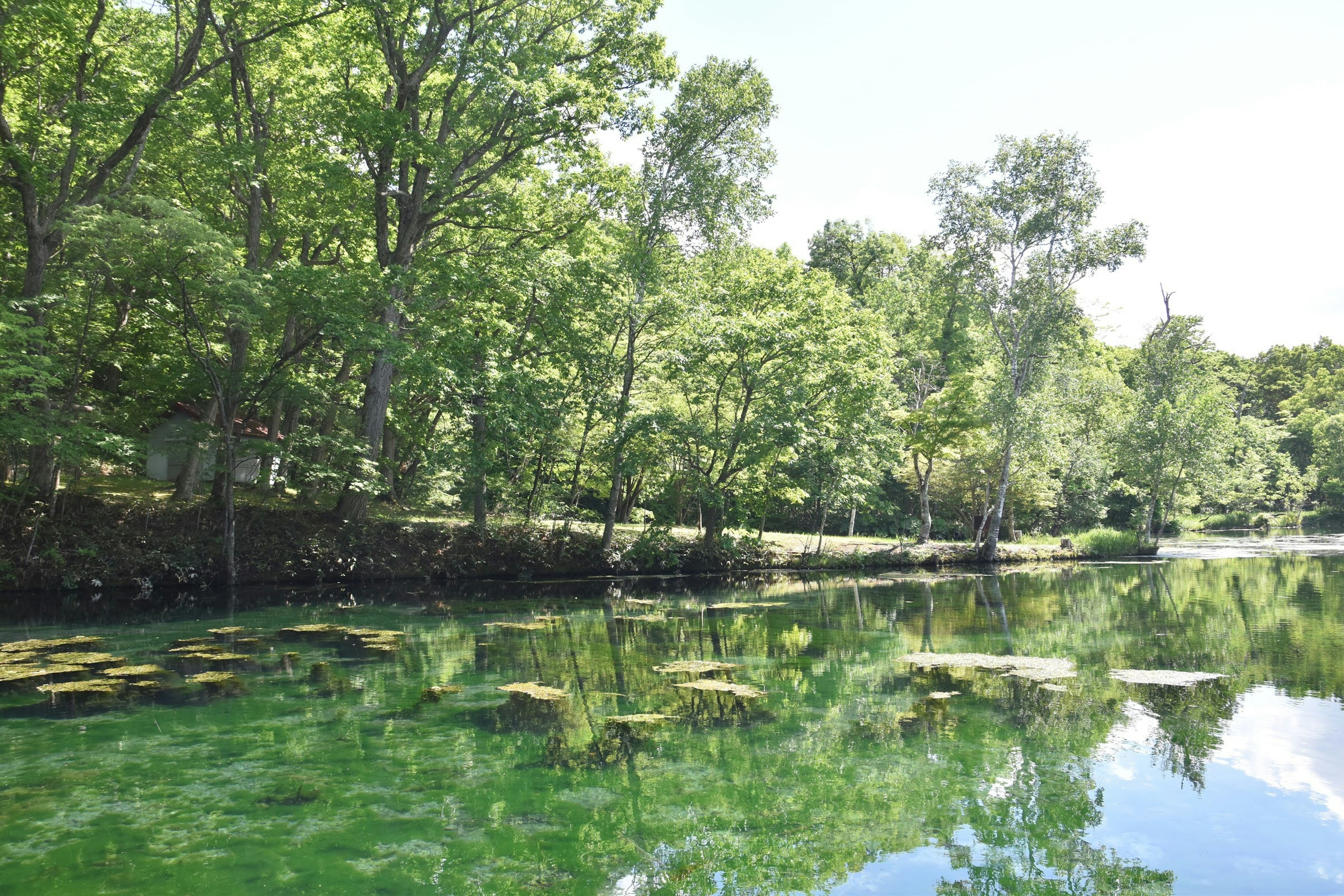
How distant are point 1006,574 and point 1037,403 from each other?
693cm

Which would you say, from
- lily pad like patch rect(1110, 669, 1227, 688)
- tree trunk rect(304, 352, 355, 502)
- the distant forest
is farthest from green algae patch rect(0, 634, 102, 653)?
lily pad like patch rect(1110, 669, 1227, 688)

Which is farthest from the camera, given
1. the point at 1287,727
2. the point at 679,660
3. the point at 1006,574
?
the point at 1006,574

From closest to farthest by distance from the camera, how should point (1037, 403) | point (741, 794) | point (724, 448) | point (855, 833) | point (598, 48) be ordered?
point (855, 833) < point (741, 794) < point (598, 48) < point (724, 448) < point (1037, 403)

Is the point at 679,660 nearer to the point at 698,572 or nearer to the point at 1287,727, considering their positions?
the point at 1287,727

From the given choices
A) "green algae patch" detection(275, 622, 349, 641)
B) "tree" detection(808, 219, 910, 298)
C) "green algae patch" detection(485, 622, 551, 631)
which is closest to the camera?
"green algae patch" detection(275, 622, 349, 641)

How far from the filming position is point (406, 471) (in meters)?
26.7

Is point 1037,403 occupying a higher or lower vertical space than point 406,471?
higher

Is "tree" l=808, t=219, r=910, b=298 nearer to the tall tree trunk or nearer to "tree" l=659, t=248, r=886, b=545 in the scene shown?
"tree" l=659, t=248, r=886, b=545

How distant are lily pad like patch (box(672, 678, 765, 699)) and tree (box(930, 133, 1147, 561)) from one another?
22507mm

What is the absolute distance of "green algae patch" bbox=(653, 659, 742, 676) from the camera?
9781mm

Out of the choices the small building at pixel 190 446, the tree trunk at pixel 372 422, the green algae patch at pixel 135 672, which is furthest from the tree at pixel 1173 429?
the green algae patch at pixel 135 672

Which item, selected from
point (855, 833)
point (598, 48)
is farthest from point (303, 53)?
point (855, 833)

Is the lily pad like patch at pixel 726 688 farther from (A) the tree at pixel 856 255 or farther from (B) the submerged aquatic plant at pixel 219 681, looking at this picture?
(A) the tree at pixel 856 255

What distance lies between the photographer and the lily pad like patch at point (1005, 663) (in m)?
9.81
